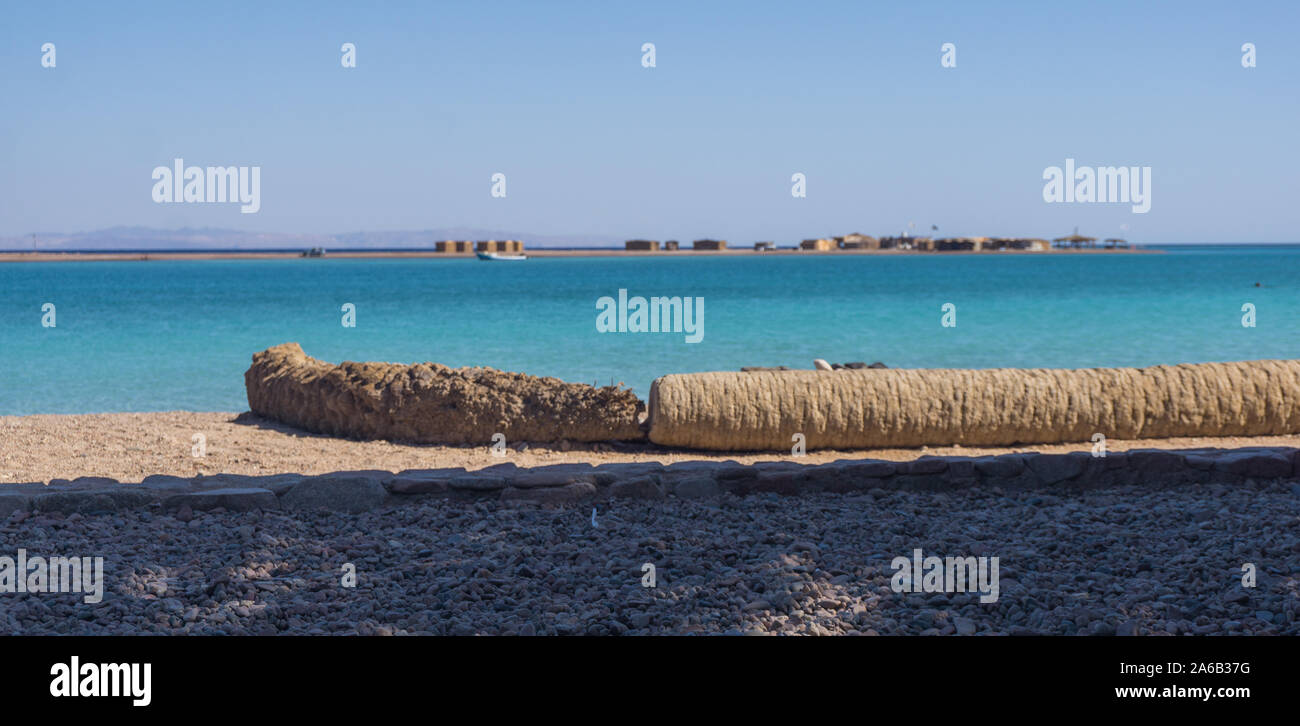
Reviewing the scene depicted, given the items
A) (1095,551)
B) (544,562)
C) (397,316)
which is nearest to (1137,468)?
(1095,551)

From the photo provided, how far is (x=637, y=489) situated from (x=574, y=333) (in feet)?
69.9

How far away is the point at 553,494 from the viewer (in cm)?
571

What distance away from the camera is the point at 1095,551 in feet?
15.7

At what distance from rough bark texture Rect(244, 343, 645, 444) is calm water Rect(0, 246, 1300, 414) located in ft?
21.1

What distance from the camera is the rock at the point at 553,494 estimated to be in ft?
18.7

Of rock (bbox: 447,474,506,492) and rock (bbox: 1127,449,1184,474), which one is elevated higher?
rock (bbox: 1127,449,1184,474)

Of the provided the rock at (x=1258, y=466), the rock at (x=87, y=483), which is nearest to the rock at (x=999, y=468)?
the rock at (x=1258, y=466)

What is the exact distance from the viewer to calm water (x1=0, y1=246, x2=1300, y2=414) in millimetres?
19688

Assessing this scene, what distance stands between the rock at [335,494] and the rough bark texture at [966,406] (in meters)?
3.76

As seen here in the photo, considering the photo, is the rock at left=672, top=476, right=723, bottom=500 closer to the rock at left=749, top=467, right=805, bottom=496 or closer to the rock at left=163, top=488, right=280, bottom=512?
the rock at left=749, top=467, right=805, bottom=496

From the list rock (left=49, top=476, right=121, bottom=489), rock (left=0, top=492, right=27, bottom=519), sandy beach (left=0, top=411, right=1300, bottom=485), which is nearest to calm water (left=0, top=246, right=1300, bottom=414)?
sandy beach (left=0, top=411, right=1300, bottom=485)

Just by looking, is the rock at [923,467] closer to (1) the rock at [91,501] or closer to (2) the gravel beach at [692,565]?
(2) the gravel beach at [692,565]

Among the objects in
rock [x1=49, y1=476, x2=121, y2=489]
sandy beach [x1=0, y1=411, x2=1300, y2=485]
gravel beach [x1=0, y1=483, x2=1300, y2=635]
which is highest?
rock [x1=49, y1=476, x2=121, y2=489]

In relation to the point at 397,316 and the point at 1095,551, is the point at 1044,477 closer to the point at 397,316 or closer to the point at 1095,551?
the point at 1095,551
